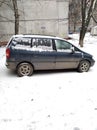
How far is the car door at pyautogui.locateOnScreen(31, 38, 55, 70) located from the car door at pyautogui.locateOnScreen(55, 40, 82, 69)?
10.3 inches

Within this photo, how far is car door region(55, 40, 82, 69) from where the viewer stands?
22.9ft

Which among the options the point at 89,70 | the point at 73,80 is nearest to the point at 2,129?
the point at 73,80

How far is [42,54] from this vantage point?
6.72 m

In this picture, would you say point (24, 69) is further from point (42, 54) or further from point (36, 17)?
point (36, 17)

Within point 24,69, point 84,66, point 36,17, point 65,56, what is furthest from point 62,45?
point 36,17

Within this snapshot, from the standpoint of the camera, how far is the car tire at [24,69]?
664 cm

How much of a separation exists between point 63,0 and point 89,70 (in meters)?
10.7

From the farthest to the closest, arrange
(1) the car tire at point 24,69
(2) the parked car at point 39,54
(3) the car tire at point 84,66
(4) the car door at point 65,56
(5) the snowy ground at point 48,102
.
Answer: (3) the car tire at point 84,66 → (4) the car door at point 65,56 → (1) the car tire at point 24,69 → (2) the parked car at point 39,54 → (5) the snowy ground at point 48,102

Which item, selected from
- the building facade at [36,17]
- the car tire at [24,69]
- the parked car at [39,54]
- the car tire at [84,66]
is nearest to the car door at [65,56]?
the parked car at [39,54]

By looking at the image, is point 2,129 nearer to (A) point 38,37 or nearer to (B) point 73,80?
(B) point 73,80

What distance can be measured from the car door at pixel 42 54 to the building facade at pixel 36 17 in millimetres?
9401

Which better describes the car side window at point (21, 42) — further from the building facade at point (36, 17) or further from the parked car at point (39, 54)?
the building facade at point (36, 17)

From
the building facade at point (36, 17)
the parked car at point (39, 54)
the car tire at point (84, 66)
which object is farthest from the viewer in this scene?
the building facade at point (36, 17)

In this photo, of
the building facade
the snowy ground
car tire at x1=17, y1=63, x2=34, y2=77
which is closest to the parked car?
car tire at x1=17, y1=63, x2=34, y2=77
